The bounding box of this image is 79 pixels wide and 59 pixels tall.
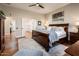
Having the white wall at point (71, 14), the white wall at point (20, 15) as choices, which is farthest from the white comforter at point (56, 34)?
the white wall at point (20, 15)

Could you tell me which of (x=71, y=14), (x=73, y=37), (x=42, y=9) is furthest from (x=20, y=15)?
(x=73, y=37)

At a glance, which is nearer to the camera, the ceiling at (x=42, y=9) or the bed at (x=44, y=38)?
the ceiling at (x=42, y=9)

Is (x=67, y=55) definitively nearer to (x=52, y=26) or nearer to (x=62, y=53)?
(x=62, y=53)

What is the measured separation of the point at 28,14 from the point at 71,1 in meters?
0.93

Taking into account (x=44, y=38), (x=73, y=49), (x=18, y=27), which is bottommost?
(x=73, y=49)

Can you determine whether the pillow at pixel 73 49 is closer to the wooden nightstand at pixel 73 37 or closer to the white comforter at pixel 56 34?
the wooden nightstand at pixel 73 37

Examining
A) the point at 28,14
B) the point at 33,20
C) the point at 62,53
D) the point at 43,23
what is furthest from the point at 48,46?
the point at 28,14

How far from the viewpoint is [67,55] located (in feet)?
6.15

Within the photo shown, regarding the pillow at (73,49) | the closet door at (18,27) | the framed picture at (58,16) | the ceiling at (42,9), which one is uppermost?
the ceiling at (42,9)

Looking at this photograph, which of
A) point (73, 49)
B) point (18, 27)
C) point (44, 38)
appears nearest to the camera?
point (73, 49)

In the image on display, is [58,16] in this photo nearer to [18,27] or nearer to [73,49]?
[73,49]

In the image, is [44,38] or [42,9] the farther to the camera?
[44,38]

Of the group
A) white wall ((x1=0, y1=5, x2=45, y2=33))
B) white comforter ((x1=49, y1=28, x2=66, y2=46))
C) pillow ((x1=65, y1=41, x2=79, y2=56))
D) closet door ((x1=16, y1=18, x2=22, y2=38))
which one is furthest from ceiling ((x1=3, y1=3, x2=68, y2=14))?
pillow ((x1=65, y1=41, x2=79, y2=56))

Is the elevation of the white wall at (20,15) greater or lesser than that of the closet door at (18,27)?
greater
